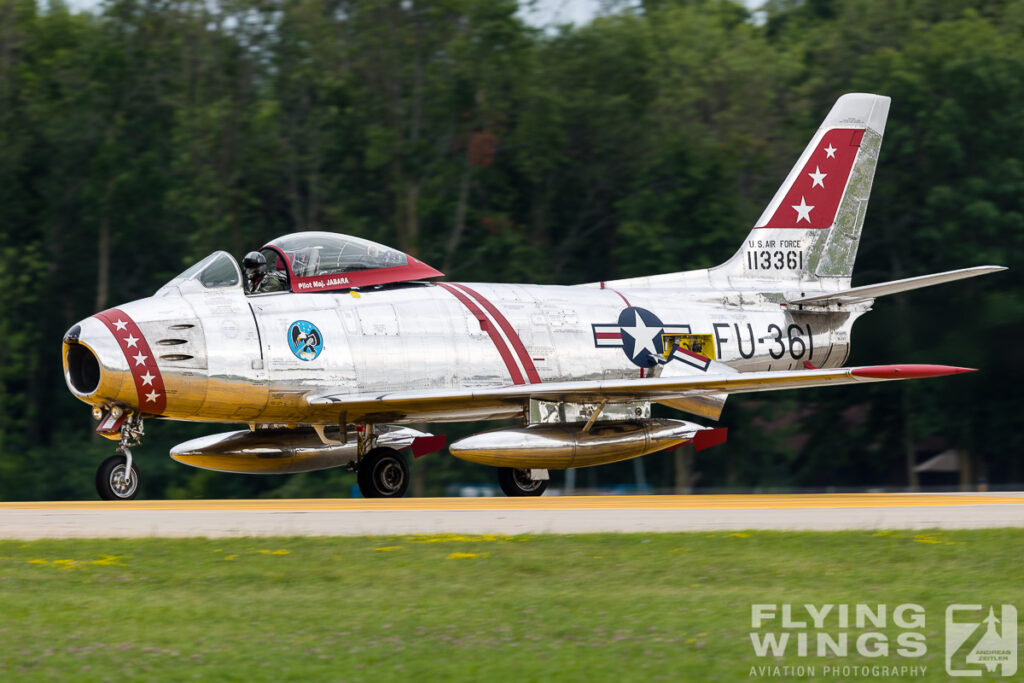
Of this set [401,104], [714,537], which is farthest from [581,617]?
[401,104]

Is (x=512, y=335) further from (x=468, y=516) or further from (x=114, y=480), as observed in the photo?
(x=468, y=516)

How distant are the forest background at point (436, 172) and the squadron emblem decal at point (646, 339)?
71.6ft

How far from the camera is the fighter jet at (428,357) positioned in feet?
51.5

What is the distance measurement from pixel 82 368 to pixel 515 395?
499cm

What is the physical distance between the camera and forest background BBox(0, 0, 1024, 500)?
43125mm

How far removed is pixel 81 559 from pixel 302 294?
21.9ft

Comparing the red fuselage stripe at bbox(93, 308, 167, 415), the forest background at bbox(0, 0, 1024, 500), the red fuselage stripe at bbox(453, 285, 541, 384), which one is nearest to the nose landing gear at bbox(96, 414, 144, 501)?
the red fuselage stripe at bbox(93, 308, 167, 415)

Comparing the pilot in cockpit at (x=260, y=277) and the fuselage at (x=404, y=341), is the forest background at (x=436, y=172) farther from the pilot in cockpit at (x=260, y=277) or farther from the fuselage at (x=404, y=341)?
the pilot in cockpit at (x=260, y=277)

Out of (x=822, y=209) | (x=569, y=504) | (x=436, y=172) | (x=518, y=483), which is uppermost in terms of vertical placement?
(x=436, y=172)

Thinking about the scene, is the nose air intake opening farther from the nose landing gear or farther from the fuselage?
the nose landing gear

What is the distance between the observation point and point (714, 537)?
1127 centimetres

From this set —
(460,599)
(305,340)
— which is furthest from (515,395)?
(460,599)

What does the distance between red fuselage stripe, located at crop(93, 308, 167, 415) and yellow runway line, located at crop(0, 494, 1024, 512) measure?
45.4 inches

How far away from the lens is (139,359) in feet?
50.3
